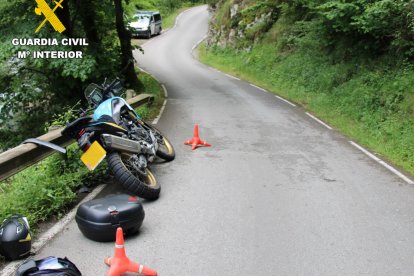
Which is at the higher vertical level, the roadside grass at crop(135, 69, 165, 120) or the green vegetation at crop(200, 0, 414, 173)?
the green vegetation at crop(200, 0, 414, 173)

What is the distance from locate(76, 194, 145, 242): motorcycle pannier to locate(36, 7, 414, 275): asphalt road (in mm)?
142

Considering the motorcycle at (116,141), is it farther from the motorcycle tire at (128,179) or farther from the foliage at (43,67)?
the foliage at (43,67)

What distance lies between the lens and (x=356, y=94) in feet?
52.0

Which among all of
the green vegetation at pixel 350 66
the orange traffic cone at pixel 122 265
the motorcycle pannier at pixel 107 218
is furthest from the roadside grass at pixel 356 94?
the orange traffic cone at pixel 122 265

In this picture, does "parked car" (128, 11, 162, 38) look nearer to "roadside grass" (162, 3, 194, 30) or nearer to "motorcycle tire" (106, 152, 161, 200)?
"roadside grass" (162, 3, 194, 30)

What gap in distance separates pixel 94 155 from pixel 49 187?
0.84 metres

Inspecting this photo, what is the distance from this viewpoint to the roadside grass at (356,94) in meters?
12.2

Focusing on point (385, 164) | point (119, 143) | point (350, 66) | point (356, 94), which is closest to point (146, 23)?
point (350, 66)

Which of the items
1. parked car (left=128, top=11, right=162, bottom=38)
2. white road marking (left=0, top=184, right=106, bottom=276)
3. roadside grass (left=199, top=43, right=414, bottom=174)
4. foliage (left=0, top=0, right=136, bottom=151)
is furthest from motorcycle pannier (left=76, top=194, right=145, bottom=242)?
parked car (left=128, top=11, right=162, bottom=38)

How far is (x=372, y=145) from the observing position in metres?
11.8

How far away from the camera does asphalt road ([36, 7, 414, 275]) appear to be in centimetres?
524

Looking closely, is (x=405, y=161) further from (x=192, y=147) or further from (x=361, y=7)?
(x=361, y=7)

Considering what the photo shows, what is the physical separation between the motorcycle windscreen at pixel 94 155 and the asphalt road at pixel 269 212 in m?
0.99

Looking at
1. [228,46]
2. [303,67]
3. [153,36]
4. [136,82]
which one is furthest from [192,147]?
[153,36]
